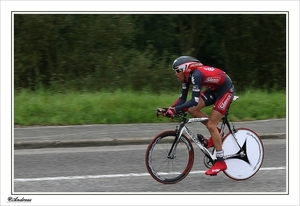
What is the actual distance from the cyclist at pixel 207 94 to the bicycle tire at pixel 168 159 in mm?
313

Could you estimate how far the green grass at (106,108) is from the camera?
12.7 meters

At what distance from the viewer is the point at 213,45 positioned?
75.1 ft

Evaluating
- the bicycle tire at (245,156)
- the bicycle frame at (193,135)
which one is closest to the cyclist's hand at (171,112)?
the bicycle frame at (193,135)

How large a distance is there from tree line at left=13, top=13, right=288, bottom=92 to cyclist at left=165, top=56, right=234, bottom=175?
32.1 feet

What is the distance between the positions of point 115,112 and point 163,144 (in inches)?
222

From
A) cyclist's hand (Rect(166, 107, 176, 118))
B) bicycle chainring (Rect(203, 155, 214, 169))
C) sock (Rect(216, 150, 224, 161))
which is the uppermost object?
cyclist's hand (Rect(166, 107, 176, 118))

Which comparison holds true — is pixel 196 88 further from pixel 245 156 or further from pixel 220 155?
pixel 245 156

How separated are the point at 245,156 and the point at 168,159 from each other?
3.89 feet

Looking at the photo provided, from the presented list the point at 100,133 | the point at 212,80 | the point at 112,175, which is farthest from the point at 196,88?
the point at 100,133

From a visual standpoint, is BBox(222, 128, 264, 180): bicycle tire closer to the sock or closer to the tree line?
the sock

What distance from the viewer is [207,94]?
7.83m

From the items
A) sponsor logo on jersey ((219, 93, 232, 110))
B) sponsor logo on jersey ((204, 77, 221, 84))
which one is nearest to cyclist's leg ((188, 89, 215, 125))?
sponsor logo on jersey ((219, 93, 232, 110))

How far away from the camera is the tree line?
1811 centimetres

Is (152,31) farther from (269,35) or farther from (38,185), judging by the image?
(38,185)
